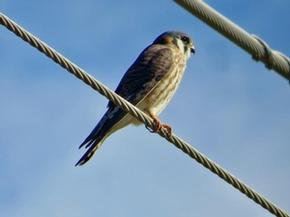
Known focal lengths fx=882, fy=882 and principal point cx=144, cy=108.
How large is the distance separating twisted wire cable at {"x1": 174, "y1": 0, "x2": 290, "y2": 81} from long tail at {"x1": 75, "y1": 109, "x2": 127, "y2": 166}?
14.9 ft

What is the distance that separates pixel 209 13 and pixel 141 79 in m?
5.79

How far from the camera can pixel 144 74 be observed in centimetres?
942

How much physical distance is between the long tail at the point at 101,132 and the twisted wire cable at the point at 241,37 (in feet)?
14.9

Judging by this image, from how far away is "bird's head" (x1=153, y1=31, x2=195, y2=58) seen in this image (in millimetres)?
10641

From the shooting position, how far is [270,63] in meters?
3.79

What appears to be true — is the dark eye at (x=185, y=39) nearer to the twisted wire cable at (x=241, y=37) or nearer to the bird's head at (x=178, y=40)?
the bird's head at (x=178, y=40)

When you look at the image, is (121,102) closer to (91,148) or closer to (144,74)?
(91,148)

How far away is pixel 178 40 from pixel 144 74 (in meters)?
1.63

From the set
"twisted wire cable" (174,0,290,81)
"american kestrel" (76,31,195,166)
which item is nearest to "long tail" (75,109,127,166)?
"american kestrel" (76,31,195,166)

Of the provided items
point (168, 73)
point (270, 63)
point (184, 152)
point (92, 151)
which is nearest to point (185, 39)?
point (168, 73)

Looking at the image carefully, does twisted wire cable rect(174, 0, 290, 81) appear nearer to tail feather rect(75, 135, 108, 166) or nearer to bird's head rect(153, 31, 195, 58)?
tail feather rect(75, 135, 108, 166)

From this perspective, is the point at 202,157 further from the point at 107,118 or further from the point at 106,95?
the point at 107,118

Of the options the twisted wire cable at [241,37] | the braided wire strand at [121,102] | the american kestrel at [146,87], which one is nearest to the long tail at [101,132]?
the american kestrel at [146,87]

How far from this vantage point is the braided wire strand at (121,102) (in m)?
4.81
